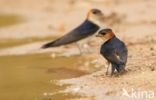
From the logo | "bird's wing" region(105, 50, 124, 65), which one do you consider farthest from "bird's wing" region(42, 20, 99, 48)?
the logo

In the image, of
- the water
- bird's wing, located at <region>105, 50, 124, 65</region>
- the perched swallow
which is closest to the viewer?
bird's wing, located at <region>105, 50, 124, 65</region>

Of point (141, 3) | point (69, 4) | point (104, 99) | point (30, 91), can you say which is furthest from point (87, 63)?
point (69, 4)

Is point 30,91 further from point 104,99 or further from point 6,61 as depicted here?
point 6,61

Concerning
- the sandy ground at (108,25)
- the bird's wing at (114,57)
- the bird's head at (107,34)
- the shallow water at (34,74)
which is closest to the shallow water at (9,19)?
the sandy ground at (108,25)

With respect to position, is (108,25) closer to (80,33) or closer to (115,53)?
(80,33)

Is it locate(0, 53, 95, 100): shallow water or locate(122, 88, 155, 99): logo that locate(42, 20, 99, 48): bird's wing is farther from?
locate(122, 88, 155, 99): logo

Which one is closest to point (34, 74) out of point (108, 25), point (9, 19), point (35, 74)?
point (35, 74)
